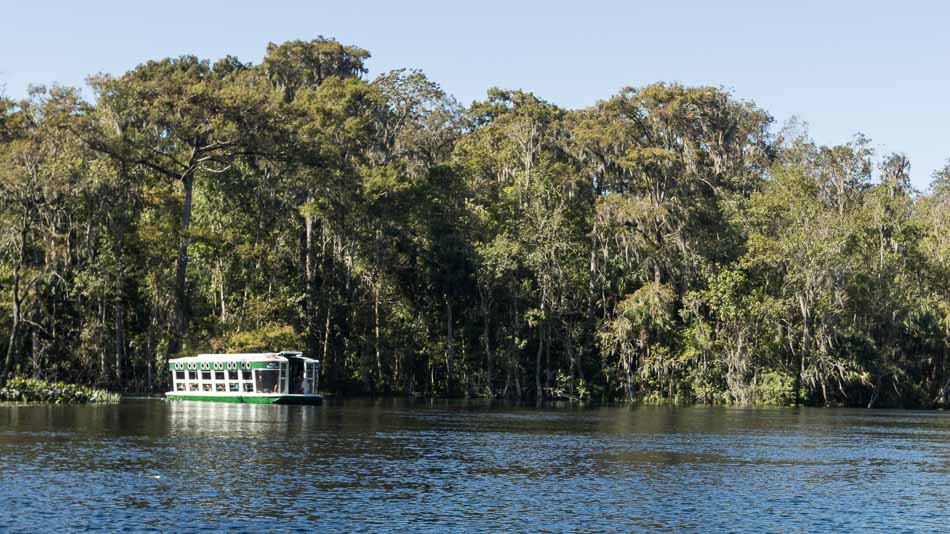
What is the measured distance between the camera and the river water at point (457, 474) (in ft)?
89.1

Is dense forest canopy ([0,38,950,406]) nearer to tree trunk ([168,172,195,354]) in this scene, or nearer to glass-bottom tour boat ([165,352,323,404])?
tree trunk ([168,172,195,354])

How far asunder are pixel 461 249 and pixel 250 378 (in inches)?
851

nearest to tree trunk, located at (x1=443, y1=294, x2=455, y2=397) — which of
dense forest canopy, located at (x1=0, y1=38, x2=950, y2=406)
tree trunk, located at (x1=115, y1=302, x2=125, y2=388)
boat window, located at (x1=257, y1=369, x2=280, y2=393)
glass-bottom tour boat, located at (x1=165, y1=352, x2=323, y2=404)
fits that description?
dense forest canopy, located at (x1=0, y1=38, x2=950, y2=406)

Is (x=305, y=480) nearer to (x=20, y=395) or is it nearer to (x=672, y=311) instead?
(x=20, y=395)

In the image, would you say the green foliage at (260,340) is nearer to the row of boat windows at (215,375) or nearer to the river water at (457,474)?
the row of boat windows at (215,375)

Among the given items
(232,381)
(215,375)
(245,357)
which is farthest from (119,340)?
(245,357)

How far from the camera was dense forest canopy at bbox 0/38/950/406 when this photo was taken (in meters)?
78.4

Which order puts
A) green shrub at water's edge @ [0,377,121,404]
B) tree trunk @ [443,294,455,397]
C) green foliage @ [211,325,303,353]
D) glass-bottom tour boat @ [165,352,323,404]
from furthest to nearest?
tree trunk @ [443,294,455,397], green foliage @ [211,325,303,353], glass-bottom tour boat @ [165,352,323,404], green shrub at water's edge @ [0,377,121,404]

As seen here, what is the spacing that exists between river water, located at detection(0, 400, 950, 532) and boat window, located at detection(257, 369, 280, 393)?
12872mm

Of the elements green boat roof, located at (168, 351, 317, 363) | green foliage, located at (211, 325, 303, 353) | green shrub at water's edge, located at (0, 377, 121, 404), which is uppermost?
green foliage, located at (211, 325, 303, 353)

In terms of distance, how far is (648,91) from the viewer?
87.8m

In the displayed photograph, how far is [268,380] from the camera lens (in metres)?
72.8

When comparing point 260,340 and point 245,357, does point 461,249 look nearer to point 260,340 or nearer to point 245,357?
point 260,340

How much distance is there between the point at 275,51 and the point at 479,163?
23481 mm
